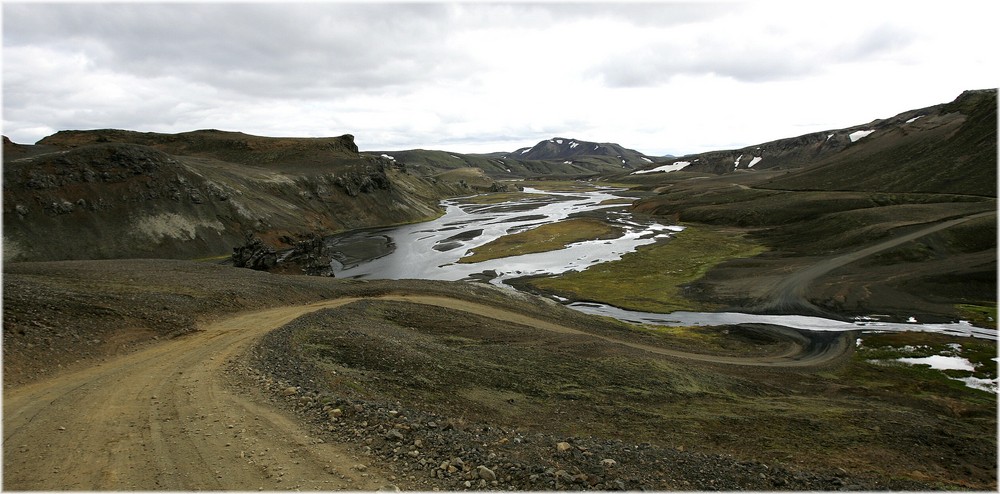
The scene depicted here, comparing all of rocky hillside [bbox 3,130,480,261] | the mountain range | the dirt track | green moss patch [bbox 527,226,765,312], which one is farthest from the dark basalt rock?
the dirt track

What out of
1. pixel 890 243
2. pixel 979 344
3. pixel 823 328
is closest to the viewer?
pixel 979 344

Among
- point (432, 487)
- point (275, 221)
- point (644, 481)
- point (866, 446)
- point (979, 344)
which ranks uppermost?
point (275, 221)

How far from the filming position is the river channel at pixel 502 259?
48.1m

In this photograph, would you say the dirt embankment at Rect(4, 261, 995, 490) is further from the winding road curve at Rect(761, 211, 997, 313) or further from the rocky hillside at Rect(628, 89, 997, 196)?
the rocky hillside at Rect(628, 89, 997, 196)

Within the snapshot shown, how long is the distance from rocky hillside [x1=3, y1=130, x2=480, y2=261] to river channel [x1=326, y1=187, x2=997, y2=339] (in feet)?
45.6

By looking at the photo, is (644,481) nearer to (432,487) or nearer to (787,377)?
(432,487)

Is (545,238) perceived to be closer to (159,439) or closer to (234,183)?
(234,183)

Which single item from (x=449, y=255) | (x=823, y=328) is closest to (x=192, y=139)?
(x=449, y=255)

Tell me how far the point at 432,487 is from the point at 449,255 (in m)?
74.8

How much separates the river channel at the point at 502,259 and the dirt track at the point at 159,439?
41.9 m

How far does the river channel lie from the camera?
4812cm

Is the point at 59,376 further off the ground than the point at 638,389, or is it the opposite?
the point at 59,376

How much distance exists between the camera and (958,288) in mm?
53875

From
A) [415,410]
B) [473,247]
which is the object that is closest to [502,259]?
[473,247]
